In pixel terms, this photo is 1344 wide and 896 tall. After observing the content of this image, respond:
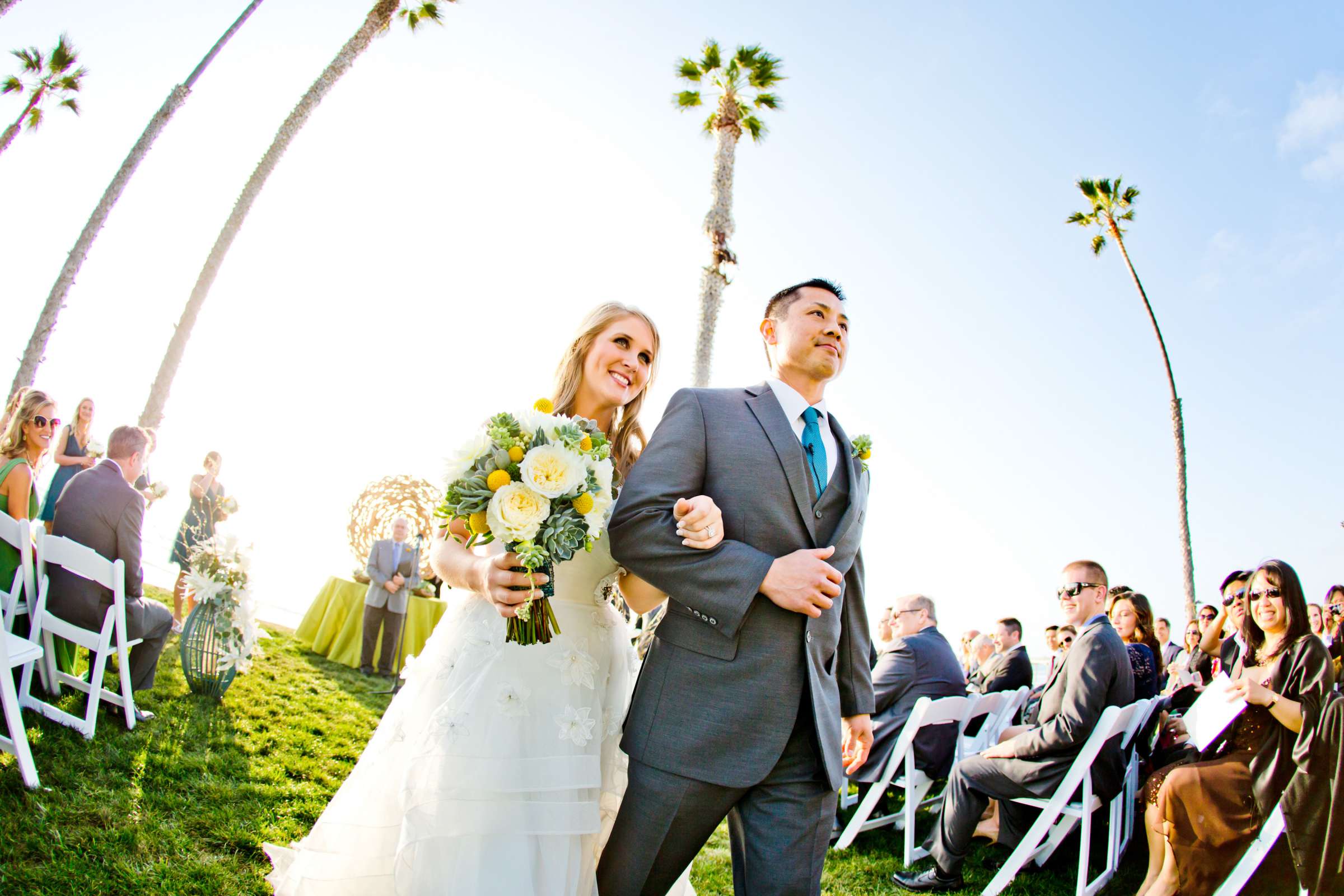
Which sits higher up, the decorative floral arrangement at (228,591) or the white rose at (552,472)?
the white rose at (552,472)

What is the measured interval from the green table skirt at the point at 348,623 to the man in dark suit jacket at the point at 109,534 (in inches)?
170

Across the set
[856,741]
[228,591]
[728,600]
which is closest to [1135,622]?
[856,741]

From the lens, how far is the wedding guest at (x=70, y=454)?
22.8ft

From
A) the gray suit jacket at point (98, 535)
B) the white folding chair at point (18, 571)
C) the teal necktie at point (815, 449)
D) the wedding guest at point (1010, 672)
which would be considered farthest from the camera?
the wedding guest at point (1010, 672)

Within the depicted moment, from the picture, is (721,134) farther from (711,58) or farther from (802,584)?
(802,584)

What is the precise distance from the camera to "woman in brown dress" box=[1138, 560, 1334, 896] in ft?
13.3

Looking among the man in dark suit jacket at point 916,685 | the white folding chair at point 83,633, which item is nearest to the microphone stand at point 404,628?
the white folding chair at point 83,633

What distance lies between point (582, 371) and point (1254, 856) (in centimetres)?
432

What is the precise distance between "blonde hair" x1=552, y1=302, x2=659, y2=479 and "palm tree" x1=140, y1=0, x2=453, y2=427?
9.06m

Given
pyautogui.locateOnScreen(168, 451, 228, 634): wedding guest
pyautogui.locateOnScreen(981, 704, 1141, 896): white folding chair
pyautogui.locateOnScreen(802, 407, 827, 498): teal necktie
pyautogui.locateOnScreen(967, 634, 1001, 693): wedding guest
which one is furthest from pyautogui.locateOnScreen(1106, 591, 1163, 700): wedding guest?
pyautogui.locateOnScreen(168, 451, 228, 634): wedding guest

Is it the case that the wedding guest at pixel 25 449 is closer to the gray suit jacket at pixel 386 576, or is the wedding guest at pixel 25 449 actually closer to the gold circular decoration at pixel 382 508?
the gray suit jacket at pixel 386 576

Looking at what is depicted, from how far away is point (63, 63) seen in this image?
17.0m

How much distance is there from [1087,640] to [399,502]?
981 cm

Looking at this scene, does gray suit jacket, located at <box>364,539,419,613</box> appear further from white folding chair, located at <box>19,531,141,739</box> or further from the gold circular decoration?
white folding chair, located at <box>19,531,141,739</box>
